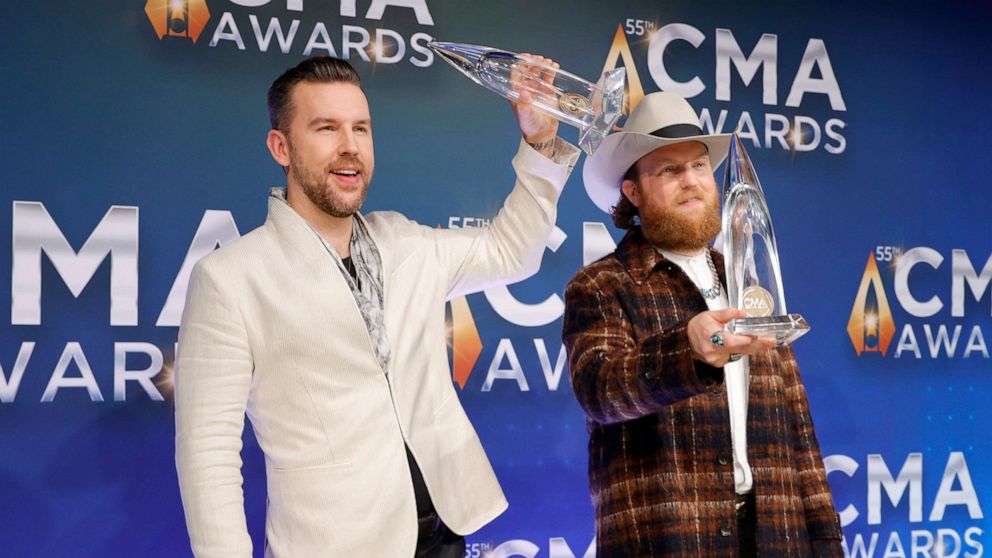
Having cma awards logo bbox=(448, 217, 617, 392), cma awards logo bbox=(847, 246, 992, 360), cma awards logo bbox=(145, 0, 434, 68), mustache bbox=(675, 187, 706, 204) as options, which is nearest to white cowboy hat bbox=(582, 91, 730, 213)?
mustache bbox=(675, 187, 706, 204)

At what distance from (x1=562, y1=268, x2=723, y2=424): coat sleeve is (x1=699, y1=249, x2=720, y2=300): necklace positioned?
24 centimetres

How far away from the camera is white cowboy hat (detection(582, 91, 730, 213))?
7.73 feet

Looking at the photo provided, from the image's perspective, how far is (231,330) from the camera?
6.31 feet

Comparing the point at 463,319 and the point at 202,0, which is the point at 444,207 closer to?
the point at 463,319

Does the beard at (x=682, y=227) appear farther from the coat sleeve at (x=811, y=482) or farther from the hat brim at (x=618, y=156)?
the coat sleeve at (x=811, y=482)

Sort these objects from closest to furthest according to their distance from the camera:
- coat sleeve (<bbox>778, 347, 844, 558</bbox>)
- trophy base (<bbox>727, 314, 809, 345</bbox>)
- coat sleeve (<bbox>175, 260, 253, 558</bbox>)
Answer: trophy base (<bbox>727, 314, 809, 345</bbox>), coat sleeve (<bbox>175, 260, 253, 558</bbox>), coat sleeve (<bbox>778, 347, 844, 558</bbox>)

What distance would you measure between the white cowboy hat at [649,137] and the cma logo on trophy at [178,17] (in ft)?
4.79

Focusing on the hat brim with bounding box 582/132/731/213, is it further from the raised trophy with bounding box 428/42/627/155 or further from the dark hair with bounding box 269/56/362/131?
the dark hair with bounding box 269/56/362/131

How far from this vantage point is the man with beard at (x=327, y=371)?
1924 millimetres

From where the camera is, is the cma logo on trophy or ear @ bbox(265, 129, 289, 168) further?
the cma logo on trophy

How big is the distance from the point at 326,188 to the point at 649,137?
0.79 metres

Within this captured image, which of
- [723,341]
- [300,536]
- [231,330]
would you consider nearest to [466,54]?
[231,330]

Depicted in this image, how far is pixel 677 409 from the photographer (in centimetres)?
215

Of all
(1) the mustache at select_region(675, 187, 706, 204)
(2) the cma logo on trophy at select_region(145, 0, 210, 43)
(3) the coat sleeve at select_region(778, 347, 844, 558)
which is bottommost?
(3) the coat sleeve at select_region(778, 347, 844, 558)
